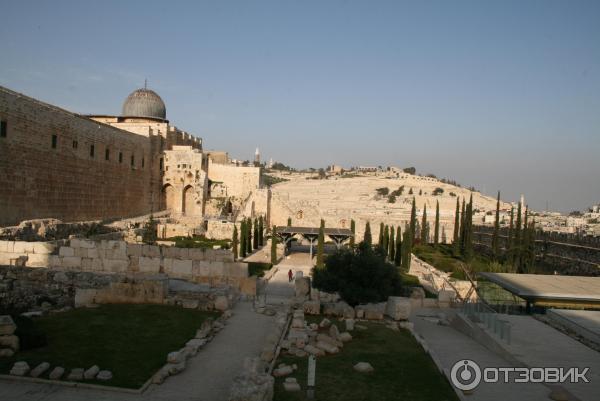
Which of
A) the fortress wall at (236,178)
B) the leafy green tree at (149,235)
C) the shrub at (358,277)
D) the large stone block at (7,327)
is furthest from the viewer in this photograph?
the fortress wall at (236,178)

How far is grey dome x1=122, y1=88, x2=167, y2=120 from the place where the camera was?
41812mm

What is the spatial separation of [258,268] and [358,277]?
939 centimetres

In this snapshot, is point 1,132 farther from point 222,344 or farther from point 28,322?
point 222,344

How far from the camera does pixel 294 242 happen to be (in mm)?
36656

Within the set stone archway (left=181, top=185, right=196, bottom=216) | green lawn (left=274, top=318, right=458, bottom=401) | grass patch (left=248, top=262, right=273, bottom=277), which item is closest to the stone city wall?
grass patch (left=248, top=262, right=273, bottom=277)

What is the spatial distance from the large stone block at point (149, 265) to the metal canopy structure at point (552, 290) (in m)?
11.3

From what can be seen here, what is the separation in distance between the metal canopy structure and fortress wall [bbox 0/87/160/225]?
21.2m

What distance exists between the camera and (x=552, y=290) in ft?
45.9

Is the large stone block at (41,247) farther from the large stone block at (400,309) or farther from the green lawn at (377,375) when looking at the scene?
the large stone block at (400,309)

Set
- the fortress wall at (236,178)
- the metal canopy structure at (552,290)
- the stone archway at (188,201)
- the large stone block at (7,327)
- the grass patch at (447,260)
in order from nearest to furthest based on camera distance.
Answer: the large stone block at (7,327) → the metal canopy structure at (552,290) → the grass patch at (447,260) → the stone archway at (188,201) → the fortress wall at (236,178)

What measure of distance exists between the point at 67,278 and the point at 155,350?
8.82 m

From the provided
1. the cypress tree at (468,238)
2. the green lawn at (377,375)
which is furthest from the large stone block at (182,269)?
the cypress tree at (468,238)

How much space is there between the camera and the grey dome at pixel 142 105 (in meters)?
41.8

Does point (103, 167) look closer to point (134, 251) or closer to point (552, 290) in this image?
point (134, 251)
